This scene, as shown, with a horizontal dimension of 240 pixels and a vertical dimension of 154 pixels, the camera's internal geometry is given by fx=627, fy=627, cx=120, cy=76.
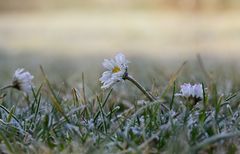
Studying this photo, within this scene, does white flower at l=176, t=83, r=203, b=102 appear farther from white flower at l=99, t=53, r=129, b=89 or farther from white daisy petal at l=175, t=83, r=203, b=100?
white flower at l=99, t=53, r=129, b=89

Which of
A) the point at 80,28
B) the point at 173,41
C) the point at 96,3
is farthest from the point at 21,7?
the point at 173,41

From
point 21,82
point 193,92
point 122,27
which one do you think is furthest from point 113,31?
point 193,92

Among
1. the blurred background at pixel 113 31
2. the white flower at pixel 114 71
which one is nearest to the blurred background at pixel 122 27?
the blurred background at pixel 113 31

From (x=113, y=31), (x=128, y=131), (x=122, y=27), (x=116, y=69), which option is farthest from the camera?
(x=122, y=27)

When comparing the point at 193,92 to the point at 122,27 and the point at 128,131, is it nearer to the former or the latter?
the point at 128,131

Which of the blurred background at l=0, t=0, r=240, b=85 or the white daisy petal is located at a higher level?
the white daisy petal

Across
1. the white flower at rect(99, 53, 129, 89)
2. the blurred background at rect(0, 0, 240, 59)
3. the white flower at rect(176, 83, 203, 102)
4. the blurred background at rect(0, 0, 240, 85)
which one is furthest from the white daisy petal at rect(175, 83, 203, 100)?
the blurred background at rect(0, 0, 240, 59)
